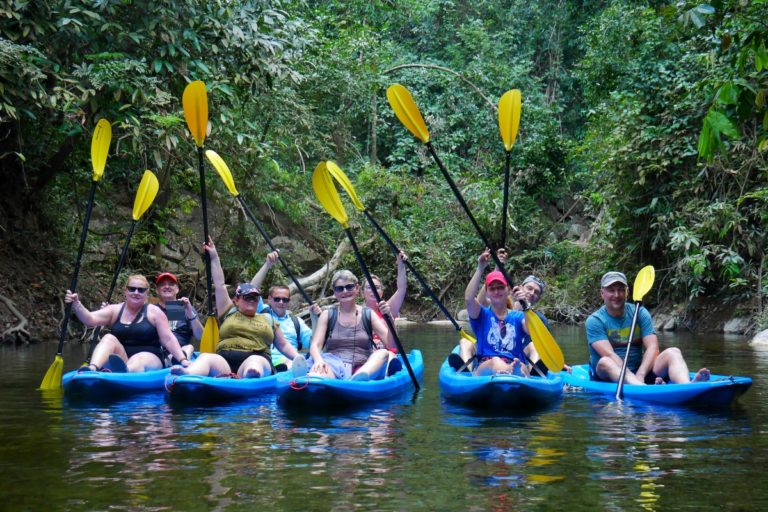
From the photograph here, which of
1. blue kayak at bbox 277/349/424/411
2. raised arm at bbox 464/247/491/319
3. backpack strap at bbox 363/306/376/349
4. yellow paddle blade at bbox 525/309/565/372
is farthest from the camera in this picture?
backpack strap at bbox 363/306/376/349

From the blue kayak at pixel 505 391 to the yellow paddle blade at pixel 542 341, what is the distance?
0.09m

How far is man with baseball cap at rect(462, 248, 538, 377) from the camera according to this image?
5699mm

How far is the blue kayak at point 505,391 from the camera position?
17.5 feet

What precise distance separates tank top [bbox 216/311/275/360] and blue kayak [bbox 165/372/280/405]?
294mm

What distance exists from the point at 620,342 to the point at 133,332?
10.1ft

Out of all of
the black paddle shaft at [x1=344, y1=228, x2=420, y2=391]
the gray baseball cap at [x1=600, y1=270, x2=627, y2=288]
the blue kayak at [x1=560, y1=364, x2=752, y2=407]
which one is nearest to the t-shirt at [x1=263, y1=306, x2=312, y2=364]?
the black paddle shaft at [x1=344, y1=228, x2=420, y2=391]

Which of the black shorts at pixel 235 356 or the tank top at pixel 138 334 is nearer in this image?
the black shorts at pixel 235 356

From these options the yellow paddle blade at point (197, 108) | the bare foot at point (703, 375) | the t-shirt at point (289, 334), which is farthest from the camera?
the t-shirt at point (289, 334)

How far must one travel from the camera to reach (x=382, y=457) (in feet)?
13.0

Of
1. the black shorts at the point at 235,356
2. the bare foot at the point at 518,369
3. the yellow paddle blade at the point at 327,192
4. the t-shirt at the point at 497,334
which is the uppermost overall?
the yellow paddle blade at the point at 327,192

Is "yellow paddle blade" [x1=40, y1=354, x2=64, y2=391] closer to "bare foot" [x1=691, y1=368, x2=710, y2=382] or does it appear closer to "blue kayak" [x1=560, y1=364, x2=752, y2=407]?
"blue kayak" [x1=560, y1=364, x2=752, y2=407]

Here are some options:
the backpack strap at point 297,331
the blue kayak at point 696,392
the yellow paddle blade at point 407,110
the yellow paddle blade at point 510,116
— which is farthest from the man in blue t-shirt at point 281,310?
the blue kayak at point 696,392

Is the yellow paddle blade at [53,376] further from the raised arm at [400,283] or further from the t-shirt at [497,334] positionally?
the t-shirt at [497,334]

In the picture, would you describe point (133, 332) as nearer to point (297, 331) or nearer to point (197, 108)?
point (297, 331)
